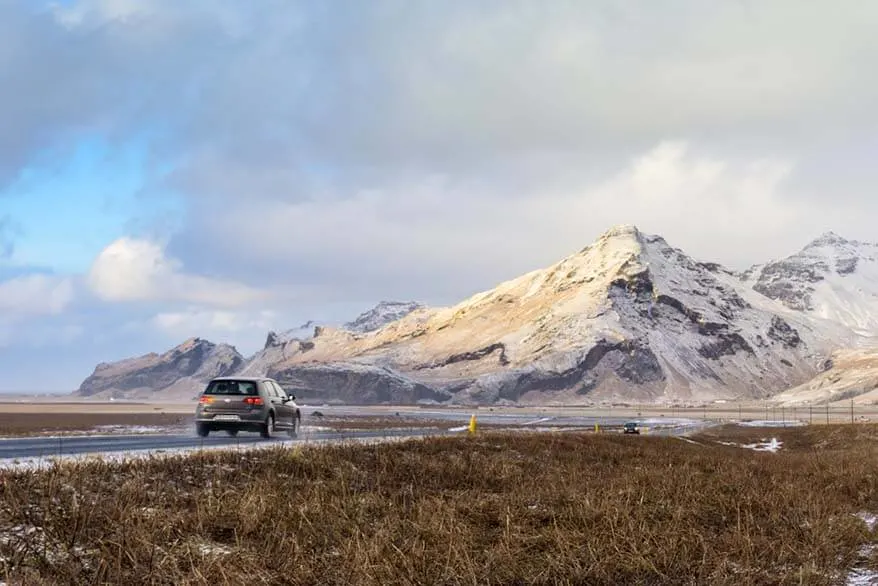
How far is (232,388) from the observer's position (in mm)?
24891

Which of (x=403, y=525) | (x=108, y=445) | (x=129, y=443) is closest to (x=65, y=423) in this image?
(x=129, y=443)

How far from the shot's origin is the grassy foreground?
23.1 feet

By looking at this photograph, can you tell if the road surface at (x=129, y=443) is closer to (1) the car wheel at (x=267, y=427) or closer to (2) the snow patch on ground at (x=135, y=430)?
(1) the car wheel at (x=267, y=427)

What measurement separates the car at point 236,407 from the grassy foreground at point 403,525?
10155 millimetres

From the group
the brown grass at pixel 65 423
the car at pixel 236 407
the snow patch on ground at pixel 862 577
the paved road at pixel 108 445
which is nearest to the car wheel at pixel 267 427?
the car at pixel 236 407

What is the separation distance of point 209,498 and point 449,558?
3782 mm

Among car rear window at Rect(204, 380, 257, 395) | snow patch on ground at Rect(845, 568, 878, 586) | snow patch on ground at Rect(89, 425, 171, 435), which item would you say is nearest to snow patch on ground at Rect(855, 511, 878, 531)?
snow patch on ground at Rect(845, 568, 878, 586)

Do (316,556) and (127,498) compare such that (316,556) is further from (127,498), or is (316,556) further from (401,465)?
(401,465)

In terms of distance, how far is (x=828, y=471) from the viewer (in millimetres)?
17531

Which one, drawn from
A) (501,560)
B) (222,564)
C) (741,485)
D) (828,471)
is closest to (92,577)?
(222,564)

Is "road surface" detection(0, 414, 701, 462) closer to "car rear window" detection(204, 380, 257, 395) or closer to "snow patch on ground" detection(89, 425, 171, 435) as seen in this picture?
"car rear window" detection(204, 380, 257, 395)

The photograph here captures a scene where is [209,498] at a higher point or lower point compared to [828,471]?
higher

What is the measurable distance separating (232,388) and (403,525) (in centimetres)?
1720

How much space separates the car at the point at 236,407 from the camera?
80.2ft
